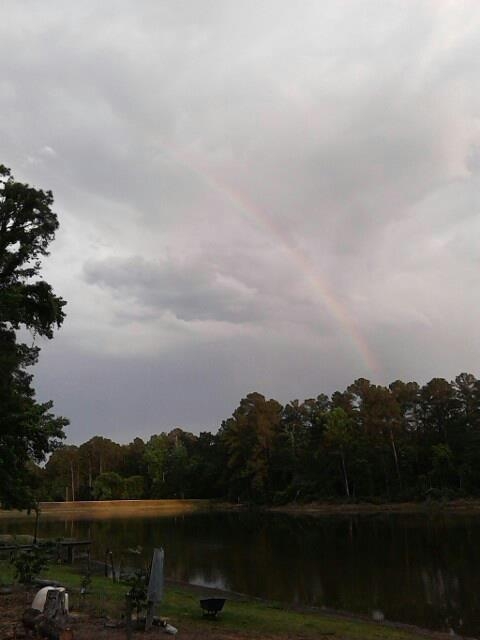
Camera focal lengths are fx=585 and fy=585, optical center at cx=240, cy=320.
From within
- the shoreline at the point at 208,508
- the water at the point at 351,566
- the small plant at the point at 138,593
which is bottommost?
the shoreline at the point at 208,508

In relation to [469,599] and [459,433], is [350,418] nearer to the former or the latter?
[459,433]

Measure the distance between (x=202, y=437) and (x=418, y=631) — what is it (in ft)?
359

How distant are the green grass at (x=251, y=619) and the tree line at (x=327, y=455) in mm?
51660

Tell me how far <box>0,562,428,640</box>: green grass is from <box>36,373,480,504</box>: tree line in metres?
51.7

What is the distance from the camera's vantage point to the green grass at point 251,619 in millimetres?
14125

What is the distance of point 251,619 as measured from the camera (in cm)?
1577

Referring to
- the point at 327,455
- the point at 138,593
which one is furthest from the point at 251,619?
the point at 327,455

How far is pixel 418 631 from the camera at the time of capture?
54.3 feet

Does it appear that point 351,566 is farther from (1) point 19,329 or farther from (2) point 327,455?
(2) point 327,455

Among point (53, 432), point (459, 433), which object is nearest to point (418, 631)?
point (53, 432)

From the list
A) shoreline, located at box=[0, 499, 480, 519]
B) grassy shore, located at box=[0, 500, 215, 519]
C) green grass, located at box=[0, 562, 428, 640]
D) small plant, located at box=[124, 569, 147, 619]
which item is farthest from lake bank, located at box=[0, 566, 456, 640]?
grassy shore, located at box=[0, 500, 215, 519]

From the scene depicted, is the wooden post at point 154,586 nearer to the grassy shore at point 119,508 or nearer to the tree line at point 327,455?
the tree line at point 327,455

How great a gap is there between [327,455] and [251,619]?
238 feet

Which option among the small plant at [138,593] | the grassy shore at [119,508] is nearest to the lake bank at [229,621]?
the small plant at [138,593]
